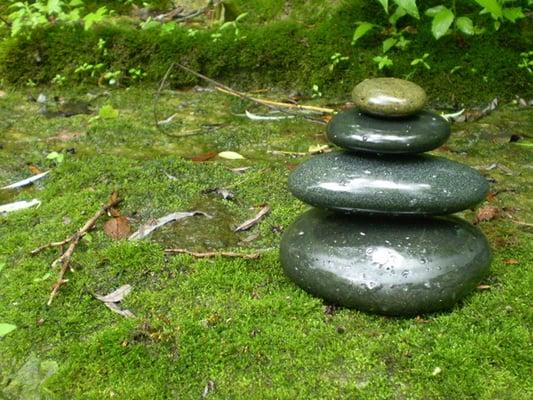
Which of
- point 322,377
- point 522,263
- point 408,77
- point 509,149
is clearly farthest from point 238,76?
point 322,377

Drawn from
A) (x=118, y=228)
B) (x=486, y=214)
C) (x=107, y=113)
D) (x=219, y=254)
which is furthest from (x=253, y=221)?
(x=107, y=113)

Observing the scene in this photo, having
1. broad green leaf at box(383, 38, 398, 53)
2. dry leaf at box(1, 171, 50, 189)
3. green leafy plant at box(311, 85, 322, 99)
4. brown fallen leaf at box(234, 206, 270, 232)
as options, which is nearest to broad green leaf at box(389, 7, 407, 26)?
broad green leaf at box(383, 38, 398, 53)

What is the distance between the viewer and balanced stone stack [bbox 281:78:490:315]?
251cm

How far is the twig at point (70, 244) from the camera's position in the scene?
2.79 meters

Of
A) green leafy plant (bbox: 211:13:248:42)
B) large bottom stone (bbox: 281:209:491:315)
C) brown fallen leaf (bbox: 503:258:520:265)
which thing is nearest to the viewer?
large bottom stone (bbox: 281:209:491:315)

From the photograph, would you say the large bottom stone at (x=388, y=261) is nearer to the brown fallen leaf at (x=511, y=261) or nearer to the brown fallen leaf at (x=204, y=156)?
the brown fallen leaf at (x=511, y=261)

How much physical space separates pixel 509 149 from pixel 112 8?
13.5 ft

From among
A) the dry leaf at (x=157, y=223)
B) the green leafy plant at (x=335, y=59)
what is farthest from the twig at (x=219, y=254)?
the green leafy plant at (x=335, y=59)

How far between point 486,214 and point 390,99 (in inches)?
44.8

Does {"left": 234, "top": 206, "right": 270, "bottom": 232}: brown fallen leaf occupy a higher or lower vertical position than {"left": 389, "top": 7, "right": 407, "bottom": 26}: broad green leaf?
lower

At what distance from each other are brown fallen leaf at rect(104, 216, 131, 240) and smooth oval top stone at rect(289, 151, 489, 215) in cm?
110

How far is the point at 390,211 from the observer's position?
254 cm

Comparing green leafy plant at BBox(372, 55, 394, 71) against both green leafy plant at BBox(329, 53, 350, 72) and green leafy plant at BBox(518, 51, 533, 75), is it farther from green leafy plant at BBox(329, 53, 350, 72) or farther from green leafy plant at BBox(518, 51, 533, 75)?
green leafy plant at BBox(518, 51, 533, 75)

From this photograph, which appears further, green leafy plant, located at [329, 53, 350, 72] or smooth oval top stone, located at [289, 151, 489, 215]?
green leafy plant, located at [329, 53, 350, 72]
